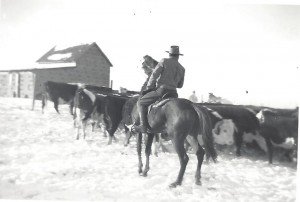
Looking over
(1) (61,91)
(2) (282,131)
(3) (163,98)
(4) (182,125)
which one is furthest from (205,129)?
(1) (61,91)

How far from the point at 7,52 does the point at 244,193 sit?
14.3 ft

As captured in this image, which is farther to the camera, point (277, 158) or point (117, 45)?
point (117, 45)

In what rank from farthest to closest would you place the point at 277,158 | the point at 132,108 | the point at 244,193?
the point at 132,108 < the point at 277,158 < the point at 244,193

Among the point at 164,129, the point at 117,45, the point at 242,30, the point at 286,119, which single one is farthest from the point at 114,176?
the point at 242,30

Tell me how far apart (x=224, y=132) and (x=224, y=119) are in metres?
0.21

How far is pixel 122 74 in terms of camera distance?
5.93 m

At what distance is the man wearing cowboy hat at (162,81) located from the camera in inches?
188

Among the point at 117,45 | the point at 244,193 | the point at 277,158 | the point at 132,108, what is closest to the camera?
the point at 244,193

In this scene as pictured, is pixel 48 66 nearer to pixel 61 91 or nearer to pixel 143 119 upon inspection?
pixel 61 91

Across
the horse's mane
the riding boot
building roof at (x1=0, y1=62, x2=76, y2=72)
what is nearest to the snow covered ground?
the riding boot

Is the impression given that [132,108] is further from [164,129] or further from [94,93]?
[94,93]

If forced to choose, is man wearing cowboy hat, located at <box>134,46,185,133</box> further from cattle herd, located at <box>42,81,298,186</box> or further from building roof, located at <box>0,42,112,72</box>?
building roof, located at <box>0,42,112,72</box>

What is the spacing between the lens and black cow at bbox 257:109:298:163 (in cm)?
505

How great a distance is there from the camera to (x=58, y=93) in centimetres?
636
